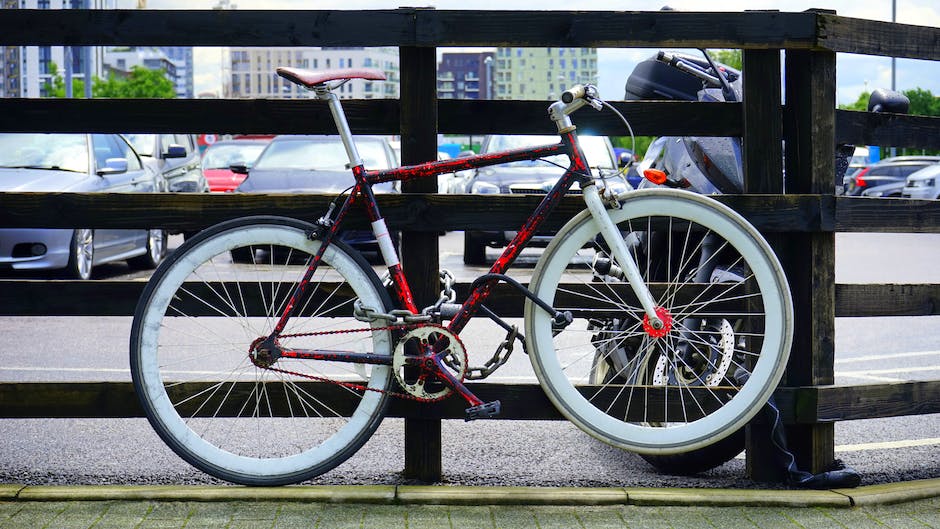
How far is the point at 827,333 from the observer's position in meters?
4.17

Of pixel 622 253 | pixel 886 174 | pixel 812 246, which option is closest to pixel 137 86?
pixel 886 174

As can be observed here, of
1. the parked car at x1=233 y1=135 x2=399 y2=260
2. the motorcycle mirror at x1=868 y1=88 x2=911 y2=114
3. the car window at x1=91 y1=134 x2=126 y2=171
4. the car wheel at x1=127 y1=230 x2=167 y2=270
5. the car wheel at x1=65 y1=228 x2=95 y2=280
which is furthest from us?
the car wheel at x1=127 y1=230 x2=167 y2=270

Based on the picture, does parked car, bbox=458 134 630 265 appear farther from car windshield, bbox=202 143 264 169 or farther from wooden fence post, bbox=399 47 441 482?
Answer: wooden fence post, bbox=399 47 441 482

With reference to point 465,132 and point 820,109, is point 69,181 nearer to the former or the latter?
point 465,132

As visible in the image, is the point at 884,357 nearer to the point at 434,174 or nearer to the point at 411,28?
the point at 434,174

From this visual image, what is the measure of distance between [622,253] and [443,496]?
3.20 feet

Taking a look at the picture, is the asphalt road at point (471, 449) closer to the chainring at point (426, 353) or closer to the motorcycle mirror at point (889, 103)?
the chainring at point (426, 353)

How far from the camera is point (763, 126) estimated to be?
4.14 metres

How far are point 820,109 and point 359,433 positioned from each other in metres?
1.93

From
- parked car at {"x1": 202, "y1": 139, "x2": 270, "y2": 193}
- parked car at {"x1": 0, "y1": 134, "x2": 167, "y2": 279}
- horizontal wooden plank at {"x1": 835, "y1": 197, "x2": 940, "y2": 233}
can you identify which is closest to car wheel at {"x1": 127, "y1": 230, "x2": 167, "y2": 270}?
parked car at {"x1": 0, "y1": 134, "x2": 167, "y2": 279}

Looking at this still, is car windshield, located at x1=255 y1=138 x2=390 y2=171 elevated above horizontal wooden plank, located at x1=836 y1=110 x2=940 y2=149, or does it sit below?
above

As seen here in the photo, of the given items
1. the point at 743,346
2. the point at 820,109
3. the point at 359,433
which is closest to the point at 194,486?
the point at 359,433

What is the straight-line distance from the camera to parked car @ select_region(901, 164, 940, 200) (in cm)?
2991

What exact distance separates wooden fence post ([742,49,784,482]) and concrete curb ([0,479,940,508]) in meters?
0.36
